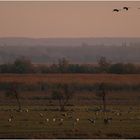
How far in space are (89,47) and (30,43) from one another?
96cm

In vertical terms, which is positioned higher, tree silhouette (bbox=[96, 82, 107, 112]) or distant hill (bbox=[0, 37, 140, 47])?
distant hill (bbox=[0, 37, 140, 47])

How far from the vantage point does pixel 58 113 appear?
498 ft

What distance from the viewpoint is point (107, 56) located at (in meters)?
152

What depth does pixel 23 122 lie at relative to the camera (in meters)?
152

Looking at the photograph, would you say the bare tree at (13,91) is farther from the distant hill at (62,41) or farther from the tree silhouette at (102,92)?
the tree silhouette at (102,92)

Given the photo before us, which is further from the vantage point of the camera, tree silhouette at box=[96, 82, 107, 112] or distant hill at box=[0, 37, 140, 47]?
tree silhouette at box=[96, 82, 107, 112]

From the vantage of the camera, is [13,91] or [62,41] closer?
[62,41]

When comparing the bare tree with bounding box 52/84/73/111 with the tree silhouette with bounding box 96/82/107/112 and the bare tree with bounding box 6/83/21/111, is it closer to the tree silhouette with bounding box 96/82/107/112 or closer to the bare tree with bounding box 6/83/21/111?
the tree silhouette with bounding box 96/82/107/112

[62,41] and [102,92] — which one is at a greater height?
[62,41]

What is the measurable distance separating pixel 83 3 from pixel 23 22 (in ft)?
3.36

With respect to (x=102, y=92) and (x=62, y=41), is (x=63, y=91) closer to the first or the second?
(x=102, y=92)

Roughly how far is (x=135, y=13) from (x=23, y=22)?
181 cm

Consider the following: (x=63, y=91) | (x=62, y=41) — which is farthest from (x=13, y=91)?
(x=62, y=41)

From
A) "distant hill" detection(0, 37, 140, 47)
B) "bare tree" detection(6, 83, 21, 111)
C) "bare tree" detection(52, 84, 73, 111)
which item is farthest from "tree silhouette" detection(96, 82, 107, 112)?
"bare tree" detection(6, 83, 21, 111)
